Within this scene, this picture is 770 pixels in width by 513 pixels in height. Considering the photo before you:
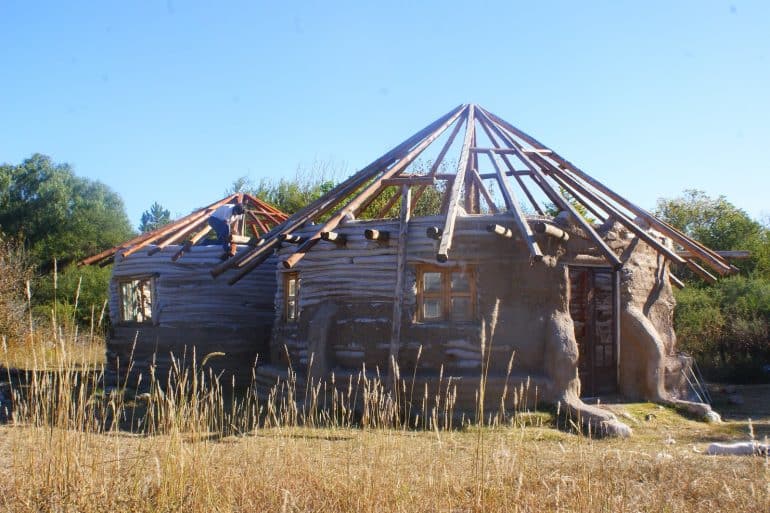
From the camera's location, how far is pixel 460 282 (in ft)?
35.1

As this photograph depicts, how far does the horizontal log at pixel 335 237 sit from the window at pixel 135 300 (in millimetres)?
5876

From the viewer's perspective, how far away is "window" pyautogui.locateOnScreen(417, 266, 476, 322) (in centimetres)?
1061

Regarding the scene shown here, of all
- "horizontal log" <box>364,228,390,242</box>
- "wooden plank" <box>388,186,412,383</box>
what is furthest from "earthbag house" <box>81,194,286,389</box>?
"wooden plank" <box>388,186,412,383</box>

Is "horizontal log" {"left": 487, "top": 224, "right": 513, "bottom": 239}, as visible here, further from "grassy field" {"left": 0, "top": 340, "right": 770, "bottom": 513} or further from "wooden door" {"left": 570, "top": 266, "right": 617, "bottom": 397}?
"grassy field" {"left": 0, "top": 340, "right": 770, "bottom": 513}

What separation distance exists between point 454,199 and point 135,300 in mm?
8387

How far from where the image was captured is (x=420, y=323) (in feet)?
34.8

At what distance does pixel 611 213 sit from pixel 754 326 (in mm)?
8697

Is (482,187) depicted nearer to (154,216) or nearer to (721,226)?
(721,226)

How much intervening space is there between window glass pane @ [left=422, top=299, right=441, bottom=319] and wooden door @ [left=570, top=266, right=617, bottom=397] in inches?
76.4

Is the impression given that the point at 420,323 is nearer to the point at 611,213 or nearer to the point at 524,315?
the point at 524,315

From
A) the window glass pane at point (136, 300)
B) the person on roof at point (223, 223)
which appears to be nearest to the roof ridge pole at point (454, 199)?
the person on roof at point (223, 223)

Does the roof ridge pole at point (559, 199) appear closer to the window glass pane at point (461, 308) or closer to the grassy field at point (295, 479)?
the window glass pane at point (461, 308)

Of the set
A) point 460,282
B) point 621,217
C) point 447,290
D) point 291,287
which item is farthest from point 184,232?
point 621,217

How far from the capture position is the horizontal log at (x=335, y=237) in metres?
10.6
